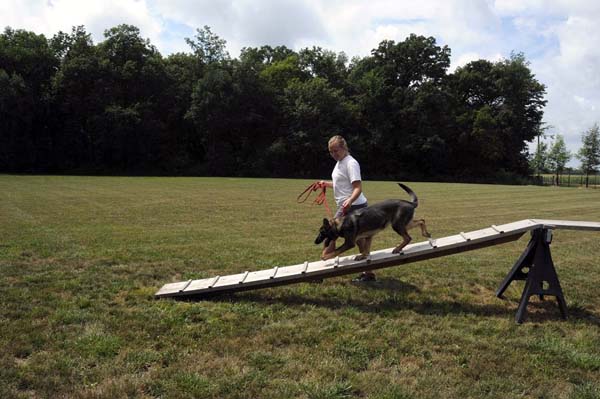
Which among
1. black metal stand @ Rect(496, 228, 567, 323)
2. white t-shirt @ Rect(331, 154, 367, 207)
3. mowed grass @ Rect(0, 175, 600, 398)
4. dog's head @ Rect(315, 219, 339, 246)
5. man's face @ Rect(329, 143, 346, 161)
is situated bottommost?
mowed grass @ Rect(0, 175, 600, 398)

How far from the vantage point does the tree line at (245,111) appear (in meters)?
51.9

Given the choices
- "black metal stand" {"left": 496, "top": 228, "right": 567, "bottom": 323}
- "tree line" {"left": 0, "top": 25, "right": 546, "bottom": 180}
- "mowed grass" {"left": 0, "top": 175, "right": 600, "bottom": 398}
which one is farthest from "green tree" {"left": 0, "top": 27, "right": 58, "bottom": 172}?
"black metal stand" {"left": 496, "top": 228, "right": 567, "bottom": 323}

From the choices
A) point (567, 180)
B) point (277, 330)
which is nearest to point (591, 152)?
point (567, 180)

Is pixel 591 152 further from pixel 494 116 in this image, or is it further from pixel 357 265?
pixel 357 265

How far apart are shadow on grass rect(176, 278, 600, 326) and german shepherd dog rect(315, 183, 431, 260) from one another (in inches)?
25.8

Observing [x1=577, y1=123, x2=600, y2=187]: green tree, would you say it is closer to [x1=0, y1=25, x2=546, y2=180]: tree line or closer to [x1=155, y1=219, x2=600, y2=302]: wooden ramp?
[x1=0, y1=25, x2=546, y2=180]: tree line

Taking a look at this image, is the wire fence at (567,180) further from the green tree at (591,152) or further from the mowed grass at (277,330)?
the mowed grass at (277,330)

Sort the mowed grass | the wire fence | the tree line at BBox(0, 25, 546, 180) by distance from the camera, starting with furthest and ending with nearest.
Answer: the wire fence < the tree line at BBox(0, 25, 546, 180) < the mowed grass

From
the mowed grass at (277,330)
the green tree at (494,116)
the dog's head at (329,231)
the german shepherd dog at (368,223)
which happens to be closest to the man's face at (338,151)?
the german shepherd dog at (368,223)

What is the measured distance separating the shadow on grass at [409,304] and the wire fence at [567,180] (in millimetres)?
58146

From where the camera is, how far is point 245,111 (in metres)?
57.5

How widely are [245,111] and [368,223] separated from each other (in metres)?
53.3

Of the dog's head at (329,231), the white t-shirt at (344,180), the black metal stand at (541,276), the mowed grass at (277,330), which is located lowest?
the mowed grass at (277,330)

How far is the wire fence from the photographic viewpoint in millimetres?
56656
